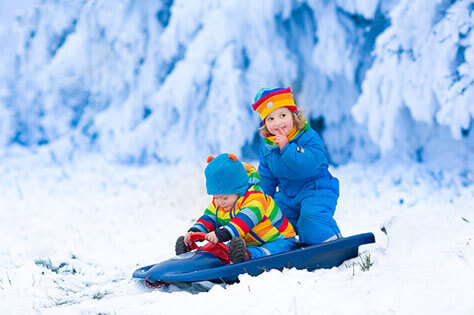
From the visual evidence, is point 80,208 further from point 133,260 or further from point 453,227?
point 453,227

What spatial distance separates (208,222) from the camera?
3080mm

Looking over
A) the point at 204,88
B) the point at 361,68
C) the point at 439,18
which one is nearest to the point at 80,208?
the point at 204,88

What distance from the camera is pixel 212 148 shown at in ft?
22.4

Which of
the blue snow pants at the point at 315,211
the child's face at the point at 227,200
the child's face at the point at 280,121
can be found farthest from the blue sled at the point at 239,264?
the child's face at the point at 280,121

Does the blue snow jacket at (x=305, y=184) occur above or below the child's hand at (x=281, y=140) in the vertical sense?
below

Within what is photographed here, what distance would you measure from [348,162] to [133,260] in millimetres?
3929

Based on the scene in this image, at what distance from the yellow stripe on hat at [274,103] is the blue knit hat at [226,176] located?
0.46m

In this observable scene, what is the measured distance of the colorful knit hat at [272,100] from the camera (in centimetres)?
304

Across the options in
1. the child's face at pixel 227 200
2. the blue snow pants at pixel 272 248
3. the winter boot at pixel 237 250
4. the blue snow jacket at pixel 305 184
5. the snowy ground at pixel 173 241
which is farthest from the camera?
the blue snow jacket at pixel 305 184

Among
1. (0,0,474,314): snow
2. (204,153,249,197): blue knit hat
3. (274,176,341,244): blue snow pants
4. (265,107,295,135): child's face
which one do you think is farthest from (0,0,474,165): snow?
(204,153,249,197): blue knit hat

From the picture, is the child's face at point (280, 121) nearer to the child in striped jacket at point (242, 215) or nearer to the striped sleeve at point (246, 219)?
the child in striped jacket at point (242, 215)

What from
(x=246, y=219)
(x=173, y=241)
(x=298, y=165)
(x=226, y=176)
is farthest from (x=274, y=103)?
(x=173, y=241)

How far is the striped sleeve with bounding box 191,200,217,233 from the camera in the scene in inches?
120

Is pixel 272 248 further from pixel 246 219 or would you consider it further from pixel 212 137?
pixel 212 137
